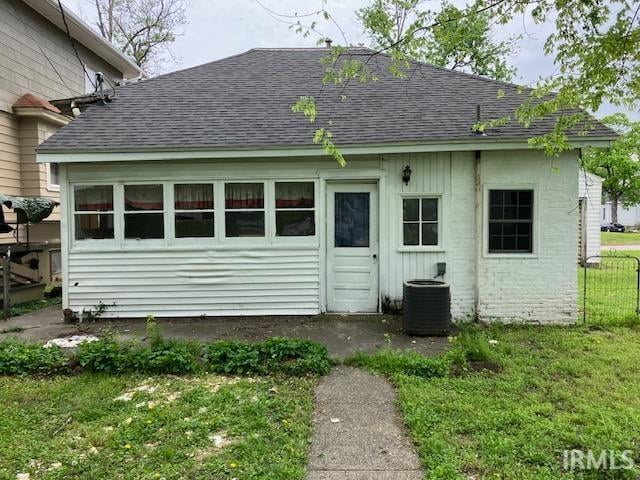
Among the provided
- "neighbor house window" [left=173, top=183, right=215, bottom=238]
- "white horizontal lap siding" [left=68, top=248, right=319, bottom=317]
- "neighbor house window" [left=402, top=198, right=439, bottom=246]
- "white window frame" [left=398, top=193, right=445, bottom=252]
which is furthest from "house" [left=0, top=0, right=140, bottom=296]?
"neighbor house window" [left=402, top=198, right=439, bottom=246]

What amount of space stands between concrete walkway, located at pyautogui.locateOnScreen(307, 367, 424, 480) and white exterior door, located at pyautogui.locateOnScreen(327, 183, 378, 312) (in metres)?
2.82

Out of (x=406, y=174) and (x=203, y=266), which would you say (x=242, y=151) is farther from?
(x=406, y=174)

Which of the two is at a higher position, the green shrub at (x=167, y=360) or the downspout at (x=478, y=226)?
the downspout at (x=478, y=226)

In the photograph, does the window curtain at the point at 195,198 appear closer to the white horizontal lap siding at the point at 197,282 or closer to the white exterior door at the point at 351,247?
the white horizontal lap siding at the point at 197,282

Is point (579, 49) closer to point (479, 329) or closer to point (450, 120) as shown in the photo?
point (450, 120)

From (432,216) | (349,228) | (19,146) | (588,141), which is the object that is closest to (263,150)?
(349,228)

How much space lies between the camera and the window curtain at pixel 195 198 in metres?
7.36

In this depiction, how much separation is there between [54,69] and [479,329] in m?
12.0

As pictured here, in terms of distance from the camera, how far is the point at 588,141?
21.5ft

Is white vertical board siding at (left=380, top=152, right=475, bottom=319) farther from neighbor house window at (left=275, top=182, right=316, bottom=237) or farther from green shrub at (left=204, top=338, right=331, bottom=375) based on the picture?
green shrub at (left=204, top=338, right=331, bottom=375)

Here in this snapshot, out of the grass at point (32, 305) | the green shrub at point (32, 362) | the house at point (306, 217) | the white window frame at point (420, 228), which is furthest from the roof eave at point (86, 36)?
the white window frame at point (420, 228)

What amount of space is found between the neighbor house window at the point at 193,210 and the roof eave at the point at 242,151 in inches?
23.2

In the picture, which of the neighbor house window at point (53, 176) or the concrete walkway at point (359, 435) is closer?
the concrete walkway at point (359, 435)

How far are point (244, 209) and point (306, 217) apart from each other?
1059mm
